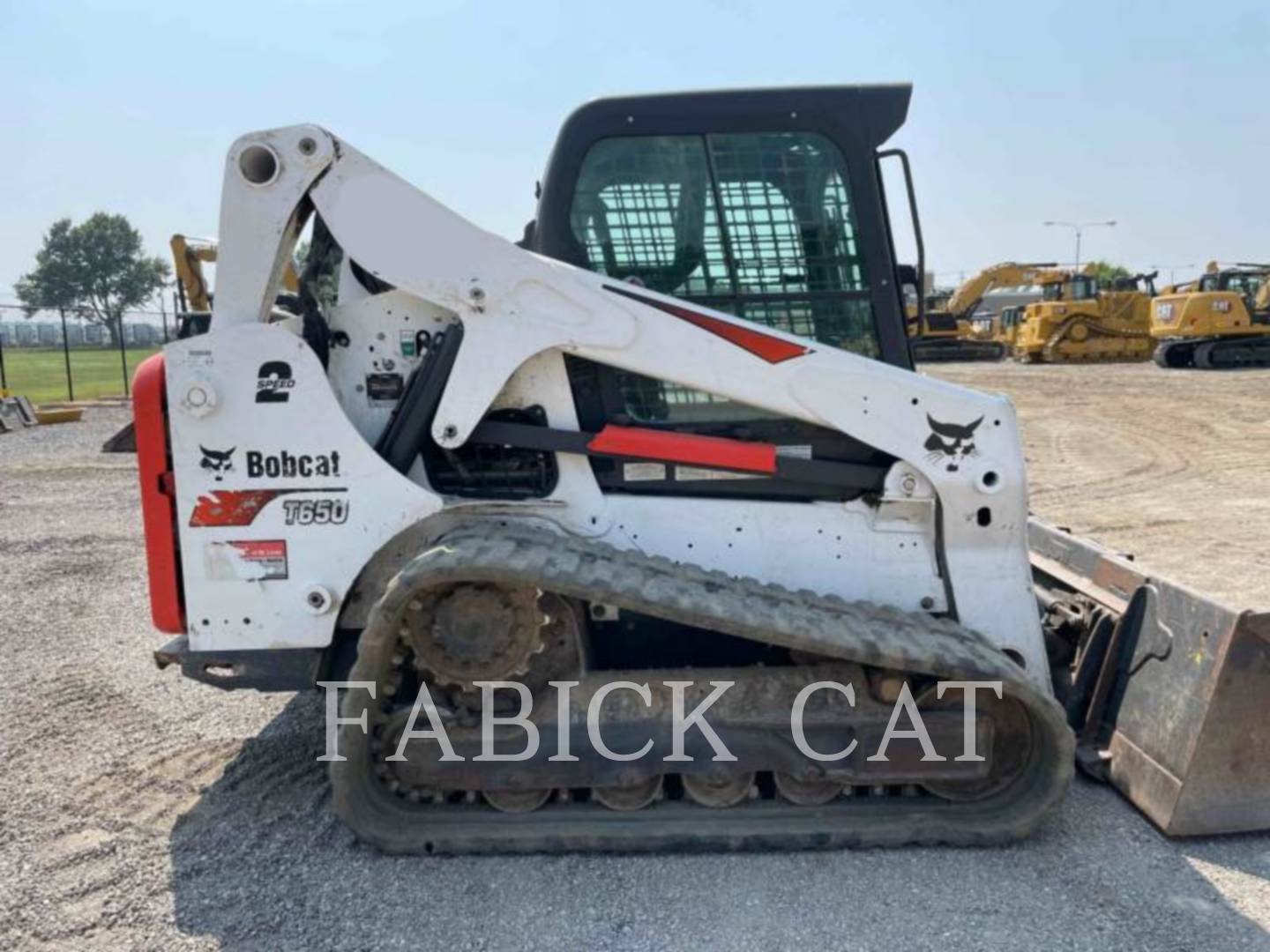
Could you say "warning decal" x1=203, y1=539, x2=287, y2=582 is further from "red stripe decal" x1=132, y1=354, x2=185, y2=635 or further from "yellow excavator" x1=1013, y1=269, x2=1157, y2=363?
"yellow excavator" x1=1013, y1=269, x2=1157, y2=363

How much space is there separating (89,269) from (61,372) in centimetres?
4854

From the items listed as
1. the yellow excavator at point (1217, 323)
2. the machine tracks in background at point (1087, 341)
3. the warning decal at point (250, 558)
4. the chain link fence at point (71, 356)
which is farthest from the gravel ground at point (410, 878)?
the machine tracks in background at point (1087, 341)

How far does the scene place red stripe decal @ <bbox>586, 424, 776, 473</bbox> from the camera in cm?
332

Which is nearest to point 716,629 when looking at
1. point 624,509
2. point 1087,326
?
point 624,509

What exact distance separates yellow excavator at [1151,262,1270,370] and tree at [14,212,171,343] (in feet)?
218

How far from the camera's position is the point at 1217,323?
23016 millimetres

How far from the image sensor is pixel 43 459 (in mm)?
11906

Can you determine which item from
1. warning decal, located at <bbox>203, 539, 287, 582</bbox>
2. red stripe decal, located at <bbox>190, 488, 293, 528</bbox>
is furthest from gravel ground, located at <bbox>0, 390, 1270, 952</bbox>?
red stripe decal, located at <bbox>190, 488, 293, 528</bbox>

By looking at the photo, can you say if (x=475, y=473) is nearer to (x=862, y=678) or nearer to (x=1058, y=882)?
(x=862, y=678)

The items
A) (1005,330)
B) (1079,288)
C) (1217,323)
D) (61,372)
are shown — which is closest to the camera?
(1217,323)

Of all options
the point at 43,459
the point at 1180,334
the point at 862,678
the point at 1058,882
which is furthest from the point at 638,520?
the point at 1180,334

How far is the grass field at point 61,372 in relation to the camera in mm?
22688

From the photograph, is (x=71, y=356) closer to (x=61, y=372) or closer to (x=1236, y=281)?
(x=61, y=372)

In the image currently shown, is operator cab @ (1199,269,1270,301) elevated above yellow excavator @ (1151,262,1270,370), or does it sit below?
above
